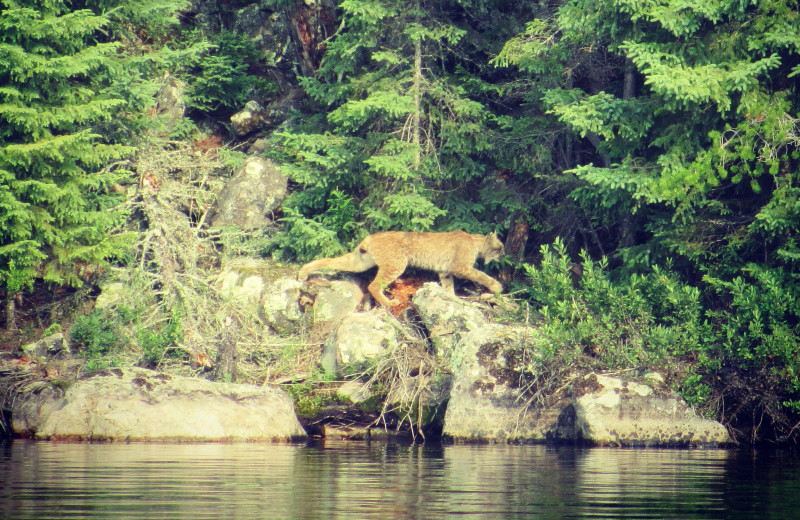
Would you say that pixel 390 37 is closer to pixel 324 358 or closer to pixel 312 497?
pixel 324 358

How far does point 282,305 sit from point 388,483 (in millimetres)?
8652

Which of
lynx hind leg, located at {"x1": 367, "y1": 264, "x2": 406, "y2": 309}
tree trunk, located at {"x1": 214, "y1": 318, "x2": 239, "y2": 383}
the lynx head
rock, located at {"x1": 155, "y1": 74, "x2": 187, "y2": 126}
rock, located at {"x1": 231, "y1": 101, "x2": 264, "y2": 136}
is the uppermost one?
rock, located at {"x1": 155, "y1": 74, "x2": 187, "y2": 126}

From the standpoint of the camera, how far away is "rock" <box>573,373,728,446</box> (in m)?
11.7

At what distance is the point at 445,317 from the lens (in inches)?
568

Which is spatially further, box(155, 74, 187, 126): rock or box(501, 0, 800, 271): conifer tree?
box(155, 74, 187, 126): rock

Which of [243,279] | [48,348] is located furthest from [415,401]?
[48,348]

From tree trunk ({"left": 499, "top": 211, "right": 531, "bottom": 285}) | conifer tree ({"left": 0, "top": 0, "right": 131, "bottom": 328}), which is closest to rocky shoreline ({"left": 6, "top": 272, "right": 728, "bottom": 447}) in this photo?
conifer tree ({"left": 0, "top": 0, "right": 131, "bottom": 328})

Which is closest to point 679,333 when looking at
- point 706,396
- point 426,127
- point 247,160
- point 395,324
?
point 706,396

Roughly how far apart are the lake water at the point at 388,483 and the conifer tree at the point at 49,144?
481cm

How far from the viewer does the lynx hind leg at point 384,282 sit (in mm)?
15883

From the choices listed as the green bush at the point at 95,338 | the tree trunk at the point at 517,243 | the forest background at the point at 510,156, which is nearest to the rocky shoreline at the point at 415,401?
the green bush at the point at 95,338

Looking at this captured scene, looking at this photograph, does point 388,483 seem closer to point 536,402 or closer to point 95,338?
point 536,402

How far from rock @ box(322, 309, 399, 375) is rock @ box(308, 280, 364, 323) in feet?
3.48

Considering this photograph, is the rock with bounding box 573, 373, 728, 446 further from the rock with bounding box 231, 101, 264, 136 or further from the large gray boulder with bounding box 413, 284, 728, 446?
the rock with bounding box 231, 101, 264, 136
